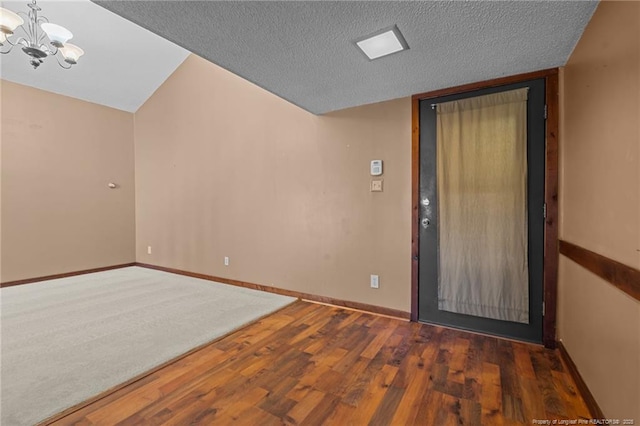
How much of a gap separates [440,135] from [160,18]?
225 cm

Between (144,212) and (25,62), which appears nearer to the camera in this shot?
(25,62)

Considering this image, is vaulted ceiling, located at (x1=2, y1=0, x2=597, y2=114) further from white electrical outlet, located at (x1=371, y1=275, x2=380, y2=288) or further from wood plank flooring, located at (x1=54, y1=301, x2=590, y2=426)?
wood plank flooring, located at (x1=54, y1=301, x2=590, y2=426)

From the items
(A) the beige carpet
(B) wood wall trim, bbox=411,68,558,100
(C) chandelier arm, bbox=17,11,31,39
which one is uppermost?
(C) chandelier arm, bbox=17,11,31,39

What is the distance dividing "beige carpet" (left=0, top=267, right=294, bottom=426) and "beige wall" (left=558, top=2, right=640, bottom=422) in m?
2.47

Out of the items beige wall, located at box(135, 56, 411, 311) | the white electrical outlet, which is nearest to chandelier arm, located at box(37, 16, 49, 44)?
beige wall, located at box(135, 56, 411, 311)

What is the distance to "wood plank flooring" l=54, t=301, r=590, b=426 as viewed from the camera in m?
1.48

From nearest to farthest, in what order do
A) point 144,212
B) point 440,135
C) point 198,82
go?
point 440,135 → point 198,82 → point 144,212

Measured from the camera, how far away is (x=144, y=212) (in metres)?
5.29

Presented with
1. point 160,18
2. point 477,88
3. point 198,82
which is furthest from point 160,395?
point 198,82

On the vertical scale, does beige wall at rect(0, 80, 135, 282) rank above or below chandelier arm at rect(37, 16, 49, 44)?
below

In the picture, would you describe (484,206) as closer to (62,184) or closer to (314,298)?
(314,298)

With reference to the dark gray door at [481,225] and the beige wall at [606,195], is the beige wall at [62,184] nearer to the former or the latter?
the dark gray door at [481,225]

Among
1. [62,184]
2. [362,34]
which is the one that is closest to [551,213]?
[362,34]

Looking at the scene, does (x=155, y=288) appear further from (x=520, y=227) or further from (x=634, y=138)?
(x=634, y=138)
